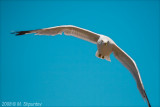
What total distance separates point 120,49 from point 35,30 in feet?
12.9

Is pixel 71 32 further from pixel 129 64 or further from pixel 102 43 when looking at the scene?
pixel 129 64

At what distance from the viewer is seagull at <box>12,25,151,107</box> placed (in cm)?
1280

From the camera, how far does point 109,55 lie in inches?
532

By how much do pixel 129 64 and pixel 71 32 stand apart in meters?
3.06

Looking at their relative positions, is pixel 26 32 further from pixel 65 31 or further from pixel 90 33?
pixel 90 33

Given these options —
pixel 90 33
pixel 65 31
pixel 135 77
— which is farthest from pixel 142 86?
pixel 65 31

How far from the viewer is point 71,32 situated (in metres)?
13.8

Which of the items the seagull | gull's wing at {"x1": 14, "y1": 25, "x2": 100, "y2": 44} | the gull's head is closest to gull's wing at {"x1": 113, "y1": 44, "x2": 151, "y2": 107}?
the seagull

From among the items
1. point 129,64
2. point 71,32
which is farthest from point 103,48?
point 71,32

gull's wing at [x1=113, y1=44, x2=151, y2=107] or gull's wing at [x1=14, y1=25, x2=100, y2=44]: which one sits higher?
gull's wing at [x1=14, y1=25, x2=100, y2=44]

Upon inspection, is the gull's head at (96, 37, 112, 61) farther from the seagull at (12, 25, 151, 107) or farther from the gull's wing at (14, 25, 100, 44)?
the gull's wing at (14, 25, 100, 44)

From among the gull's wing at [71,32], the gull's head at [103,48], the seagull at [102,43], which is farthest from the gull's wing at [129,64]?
the gull's wing at [71,32]

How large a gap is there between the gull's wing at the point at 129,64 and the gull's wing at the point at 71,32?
1155mm

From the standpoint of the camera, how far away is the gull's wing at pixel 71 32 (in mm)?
13320
